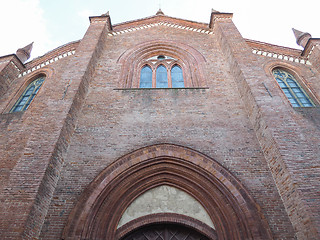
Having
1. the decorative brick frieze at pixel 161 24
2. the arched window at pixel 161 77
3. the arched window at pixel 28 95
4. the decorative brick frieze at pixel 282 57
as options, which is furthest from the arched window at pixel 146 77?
the decorative brick frieze at pixel 282 57

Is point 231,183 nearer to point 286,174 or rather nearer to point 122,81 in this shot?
point 286,174

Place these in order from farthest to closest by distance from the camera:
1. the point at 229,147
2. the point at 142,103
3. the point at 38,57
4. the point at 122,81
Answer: the point at 38,57 → the point at 122,81 → the point at 142,103 → the point at 229,147

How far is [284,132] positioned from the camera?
6.10 m

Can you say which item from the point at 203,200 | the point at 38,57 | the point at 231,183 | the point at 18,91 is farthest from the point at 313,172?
the point at 38,57

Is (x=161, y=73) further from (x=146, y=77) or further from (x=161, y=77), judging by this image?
(x=146, y=77)

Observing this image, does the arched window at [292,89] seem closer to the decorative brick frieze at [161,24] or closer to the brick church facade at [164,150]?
the brick church facade at [164,150]

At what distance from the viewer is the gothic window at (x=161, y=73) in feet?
30.1

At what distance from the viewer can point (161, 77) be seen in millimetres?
9508

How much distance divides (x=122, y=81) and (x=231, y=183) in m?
5.43

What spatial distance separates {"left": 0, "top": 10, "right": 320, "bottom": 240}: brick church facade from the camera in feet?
16.9

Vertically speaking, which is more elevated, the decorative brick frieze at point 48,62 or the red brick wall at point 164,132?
the decorative brick frieze at point 48,62

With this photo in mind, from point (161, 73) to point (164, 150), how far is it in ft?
14.1

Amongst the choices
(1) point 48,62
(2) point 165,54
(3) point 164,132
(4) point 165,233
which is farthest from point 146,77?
(4) point 165,233

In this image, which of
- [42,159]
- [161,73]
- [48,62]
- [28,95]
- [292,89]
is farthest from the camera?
[48,62]
